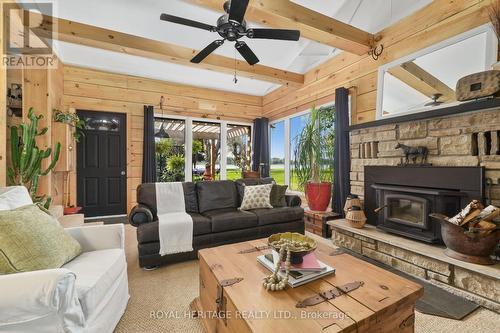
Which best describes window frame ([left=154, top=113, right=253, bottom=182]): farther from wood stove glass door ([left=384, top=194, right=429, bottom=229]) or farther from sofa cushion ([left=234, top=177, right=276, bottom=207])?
wood stove glass door ([left=384, top=194, right=429, bottom=229])

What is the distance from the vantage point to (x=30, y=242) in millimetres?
1334

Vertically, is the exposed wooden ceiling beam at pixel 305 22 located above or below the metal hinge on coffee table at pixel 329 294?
above

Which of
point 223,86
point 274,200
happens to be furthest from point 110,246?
point 223,86

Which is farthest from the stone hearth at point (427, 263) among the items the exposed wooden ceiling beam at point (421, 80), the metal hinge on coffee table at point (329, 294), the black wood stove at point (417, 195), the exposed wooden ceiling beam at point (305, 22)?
the exposed wooden ceiling beam at point (305, 22)

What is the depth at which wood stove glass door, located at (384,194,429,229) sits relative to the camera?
241cm

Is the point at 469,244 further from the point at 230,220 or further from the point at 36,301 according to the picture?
the point at 36,301

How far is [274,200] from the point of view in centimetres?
352

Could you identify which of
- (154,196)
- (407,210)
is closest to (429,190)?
(407,210)

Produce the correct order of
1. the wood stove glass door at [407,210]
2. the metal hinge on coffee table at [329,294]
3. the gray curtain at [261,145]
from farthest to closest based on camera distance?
the gray curtain at [261,145] → the wood stove glass door at [407,210] → the metal hinge on coffee table at [329,294]

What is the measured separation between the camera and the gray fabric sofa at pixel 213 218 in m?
2.54

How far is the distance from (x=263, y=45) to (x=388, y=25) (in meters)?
1.74

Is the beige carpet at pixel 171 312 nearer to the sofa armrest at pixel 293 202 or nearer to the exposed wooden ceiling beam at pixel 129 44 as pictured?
the sofa armrest at pixel 293 202

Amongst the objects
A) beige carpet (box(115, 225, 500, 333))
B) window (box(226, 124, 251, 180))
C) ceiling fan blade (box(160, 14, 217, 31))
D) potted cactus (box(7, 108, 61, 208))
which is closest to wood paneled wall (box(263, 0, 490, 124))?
window (box(226, 124, 251, 180))

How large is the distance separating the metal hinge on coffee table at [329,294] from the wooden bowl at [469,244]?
131cm
